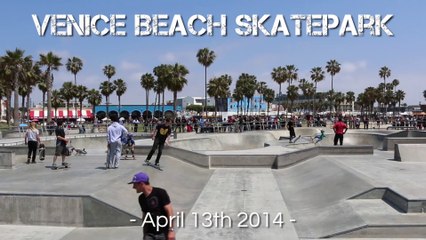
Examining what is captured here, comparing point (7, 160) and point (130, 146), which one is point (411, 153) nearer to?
point (130, 146)

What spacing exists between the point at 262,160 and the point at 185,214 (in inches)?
334

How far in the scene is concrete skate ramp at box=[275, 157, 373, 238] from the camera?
7719mm

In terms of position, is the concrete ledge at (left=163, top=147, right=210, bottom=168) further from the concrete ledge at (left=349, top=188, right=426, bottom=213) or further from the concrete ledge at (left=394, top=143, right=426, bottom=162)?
the concrete ledge at (left=349, top=188, right=426, bottom=213)

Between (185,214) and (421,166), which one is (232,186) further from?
(421,166)

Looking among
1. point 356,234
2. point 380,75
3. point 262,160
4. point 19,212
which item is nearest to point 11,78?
point 262,160

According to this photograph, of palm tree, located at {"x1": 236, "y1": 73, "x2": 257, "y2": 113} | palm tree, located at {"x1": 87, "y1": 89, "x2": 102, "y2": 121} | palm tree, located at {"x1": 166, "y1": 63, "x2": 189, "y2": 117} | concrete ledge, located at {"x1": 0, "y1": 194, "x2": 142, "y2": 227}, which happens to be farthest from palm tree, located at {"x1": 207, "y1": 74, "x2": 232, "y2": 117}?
concrete ledge, located at {"x1": 0, "y1": 194, "x2": 142, "y2": 227}

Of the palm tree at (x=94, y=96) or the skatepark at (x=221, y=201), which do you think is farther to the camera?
the palm tree at (x=94, y=96)

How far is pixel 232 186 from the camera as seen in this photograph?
12.7 metres

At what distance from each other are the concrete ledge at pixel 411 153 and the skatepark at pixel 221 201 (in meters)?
0.37

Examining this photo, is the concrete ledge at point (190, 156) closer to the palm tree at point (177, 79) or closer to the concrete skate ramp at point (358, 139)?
the concrete skate ramp at point (358, 139)

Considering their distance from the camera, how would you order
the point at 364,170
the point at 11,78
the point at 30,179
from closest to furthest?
1. the point at 30,179
2. the point at 364,170
3. the point at 11,78

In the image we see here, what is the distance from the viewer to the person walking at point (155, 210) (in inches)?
177

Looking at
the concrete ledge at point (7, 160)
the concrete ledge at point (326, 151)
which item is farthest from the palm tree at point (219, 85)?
the concrete ledge at point (7, 160)

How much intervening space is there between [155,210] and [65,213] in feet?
13.8
